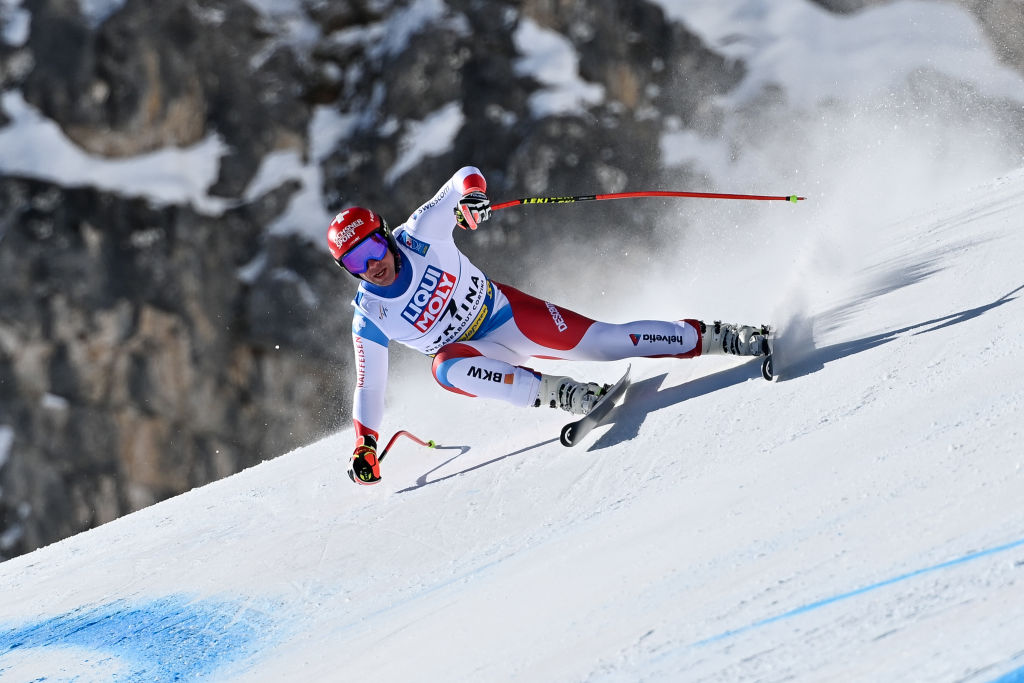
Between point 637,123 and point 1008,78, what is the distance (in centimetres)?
709

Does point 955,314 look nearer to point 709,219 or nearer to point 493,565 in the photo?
point 493,565

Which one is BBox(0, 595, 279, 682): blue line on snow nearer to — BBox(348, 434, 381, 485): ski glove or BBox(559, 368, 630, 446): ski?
BBox(348, 434, 381, 485): ski glove

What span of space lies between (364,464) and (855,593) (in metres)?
2.26

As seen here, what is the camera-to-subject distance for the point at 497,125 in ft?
67.8

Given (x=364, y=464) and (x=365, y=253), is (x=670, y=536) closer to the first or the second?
(x=364, y=464)

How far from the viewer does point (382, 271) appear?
3822 millimetres


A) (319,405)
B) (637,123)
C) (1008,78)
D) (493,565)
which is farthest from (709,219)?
Answer: (493,565)

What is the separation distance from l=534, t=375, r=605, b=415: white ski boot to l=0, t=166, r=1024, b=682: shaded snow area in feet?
0.48

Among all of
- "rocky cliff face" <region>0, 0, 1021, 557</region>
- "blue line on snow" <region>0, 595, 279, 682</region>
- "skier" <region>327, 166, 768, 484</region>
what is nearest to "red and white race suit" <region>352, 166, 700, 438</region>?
"skier" <region>327, 166, 768, 484</region>

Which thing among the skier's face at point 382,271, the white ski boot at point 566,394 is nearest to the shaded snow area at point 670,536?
the white ski boot at point 566,394

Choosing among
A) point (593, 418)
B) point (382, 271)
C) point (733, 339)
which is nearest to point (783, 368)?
point (733, 339)

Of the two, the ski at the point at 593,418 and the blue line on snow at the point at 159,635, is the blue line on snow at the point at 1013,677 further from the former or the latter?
the ski at the point at 593,418

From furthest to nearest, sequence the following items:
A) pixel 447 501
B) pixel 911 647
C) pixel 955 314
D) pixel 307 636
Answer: pixel 447 501 → pixel 955 314 → pixel 307 636 → pixel 911 647

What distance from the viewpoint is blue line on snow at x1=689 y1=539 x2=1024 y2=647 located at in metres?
1.88
